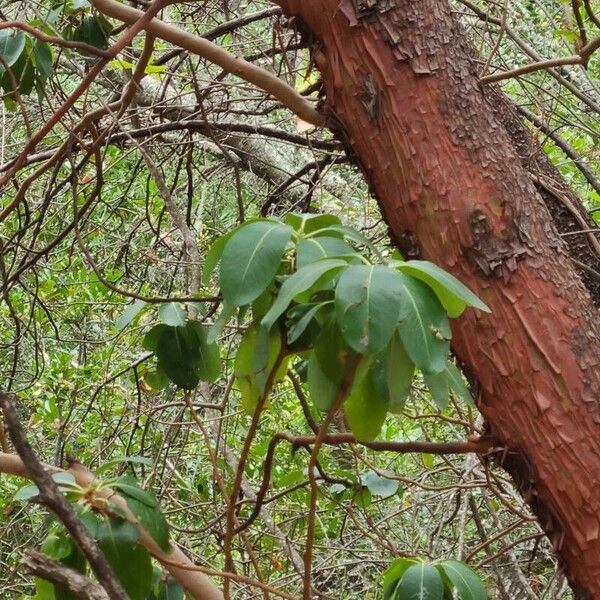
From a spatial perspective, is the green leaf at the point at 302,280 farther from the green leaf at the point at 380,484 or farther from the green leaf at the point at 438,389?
the green leaf at the point at 380,484

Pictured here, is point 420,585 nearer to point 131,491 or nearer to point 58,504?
point 131,491

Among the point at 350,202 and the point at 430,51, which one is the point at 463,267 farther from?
the point at 350,202

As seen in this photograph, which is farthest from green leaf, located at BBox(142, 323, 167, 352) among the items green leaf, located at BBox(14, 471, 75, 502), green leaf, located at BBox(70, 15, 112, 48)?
green leaf, located at BBox(70, 15, 112, 48)

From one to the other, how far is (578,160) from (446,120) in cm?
116

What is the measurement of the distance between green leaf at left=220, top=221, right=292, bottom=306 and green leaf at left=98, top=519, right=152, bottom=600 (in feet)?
0.92

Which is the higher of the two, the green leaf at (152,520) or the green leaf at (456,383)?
the green leaf at (152,520)

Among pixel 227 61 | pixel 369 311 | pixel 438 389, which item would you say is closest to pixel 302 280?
pixel 369 311

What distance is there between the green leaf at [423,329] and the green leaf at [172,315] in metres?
0.54

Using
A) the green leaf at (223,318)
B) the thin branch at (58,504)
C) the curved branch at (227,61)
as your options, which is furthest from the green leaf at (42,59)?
the thin branch at (58,504)

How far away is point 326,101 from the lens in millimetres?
1193

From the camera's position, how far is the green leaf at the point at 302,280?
0.79 meters

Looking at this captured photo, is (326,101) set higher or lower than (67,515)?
higher

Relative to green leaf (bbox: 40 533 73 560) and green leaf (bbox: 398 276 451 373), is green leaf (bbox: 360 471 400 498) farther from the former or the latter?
green leaf (bbox: 398 276 451 373)

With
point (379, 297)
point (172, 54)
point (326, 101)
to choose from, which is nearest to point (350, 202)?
point (172, 54)
